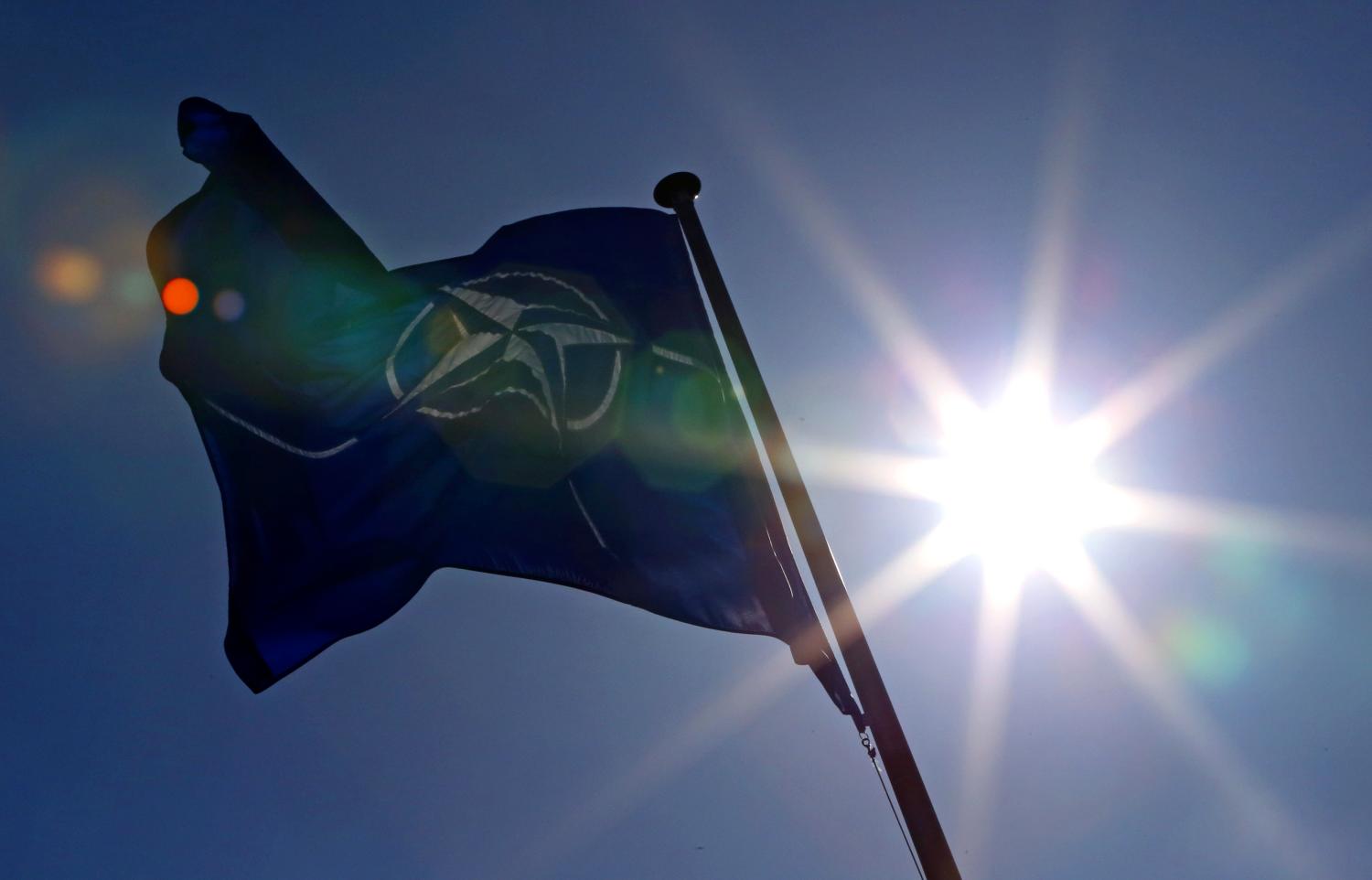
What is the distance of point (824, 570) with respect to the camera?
16.8 feet

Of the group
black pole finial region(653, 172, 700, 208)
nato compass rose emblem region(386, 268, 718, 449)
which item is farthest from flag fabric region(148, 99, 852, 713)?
black pole finial region(653, 172, 700, 208)

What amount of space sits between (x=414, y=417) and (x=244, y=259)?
1550 mm

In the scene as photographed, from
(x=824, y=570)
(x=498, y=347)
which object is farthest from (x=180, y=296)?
(x=824, y=570)

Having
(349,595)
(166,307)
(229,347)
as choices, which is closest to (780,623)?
(349,595)

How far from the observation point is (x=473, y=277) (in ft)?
23.5

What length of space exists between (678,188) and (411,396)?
227 cm

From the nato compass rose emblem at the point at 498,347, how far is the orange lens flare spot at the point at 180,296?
4.63 ft

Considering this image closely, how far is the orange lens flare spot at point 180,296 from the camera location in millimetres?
7207

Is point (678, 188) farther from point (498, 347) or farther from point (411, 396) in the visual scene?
point (411, 396)

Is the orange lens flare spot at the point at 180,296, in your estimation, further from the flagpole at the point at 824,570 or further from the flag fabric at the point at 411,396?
the flagpole at the point at 824,570

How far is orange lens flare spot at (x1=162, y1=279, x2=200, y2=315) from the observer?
7.21 m

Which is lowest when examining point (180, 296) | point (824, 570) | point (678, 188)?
point (824, 570)

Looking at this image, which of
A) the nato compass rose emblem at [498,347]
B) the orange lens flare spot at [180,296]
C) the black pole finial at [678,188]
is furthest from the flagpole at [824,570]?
the orange lens flare spot at [180,296]

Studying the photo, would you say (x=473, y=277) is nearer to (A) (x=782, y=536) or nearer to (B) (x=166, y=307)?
(B) (x=166, y=307)
